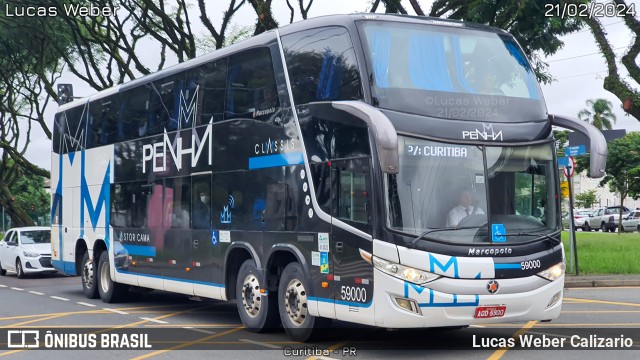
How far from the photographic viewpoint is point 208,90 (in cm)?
1436

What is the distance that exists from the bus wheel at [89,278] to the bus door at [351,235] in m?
9.17

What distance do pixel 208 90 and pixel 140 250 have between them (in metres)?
3.80

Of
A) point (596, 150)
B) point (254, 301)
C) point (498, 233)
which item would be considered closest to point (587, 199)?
point (254, 301)

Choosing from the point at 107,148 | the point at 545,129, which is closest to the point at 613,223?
the point at 107,148

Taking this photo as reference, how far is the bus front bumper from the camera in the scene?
1002cm

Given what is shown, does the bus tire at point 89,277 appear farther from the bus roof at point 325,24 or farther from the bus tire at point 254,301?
the bus tire at point 254,301

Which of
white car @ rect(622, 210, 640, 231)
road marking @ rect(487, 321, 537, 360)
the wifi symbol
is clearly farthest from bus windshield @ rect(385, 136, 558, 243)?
white car @ rect(622, 210, 640, 231)

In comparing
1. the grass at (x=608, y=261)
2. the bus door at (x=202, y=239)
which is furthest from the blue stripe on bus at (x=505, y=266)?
the grass at (x=608, y=261)

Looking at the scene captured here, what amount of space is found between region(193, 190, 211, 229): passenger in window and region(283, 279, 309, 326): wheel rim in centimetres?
268

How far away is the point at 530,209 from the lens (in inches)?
428

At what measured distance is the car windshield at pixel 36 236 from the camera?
1076 inches

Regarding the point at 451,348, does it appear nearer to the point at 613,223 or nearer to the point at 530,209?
the point at 530,209

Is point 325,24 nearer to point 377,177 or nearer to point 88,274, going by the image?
point 377,177

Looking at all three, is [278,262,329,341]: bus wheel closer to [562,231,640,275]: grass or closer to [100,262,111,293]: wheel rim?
[100,262,111,293]: wheel rim
